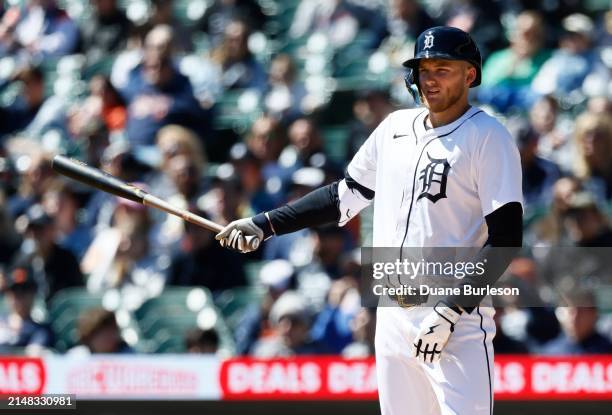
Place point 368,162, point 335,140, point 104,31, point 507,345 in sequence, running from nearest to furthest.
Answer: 1. point 368,162
2. point 507,345
3. point 335,140
4. point 104,31

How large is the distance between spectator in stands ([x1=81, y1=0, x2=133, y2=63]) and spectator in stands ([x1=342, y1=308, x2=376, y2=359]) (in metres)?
4.13

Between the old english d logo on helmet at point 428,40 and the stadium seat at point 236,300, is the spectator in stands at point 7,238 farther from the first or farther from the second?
the old english d logo on helmet at point 428,40

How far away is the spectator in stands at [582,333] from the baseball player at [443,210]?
2641 millimetres

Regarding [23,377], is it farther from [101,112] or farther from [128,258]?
[101,112]

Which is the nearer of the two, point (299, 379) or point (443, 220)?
point (443, 220)

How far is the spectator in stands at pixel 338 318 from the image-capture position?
273 inches

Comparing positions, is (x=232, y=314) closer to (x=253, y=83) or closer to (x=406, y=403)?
(x=253, y=83)

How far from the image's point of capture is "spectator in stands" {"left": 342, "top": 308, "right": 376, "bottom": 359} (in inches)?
266

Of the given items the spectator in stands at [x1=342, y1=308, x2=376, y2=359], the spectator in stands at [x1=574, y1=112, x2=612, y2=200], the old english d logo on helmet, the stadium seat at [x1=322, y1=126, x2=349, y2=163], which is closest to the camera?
the old english d logo on helmet

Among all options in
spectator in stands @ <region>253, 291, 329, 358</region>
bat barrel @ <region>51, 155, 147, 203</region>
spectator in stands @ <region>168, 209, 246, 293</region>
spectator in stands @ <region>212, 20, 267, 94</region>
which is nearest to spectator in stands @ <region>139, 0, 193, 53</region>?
spectator in stands @ <region>212, 20, 267, 94</region>

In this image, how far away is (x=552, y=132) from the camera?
7.73 metres

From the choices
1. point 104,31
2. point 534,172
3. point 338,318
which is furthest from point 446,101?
point 104,31

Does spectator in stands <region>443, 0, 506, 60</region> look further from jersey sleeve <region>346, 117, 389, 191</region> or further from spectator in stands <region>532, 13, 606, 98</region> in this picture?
jersey sleeve <region>346, 117, 389, 191</region>

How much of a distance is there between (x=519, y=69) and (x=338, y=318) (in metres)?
2.48
